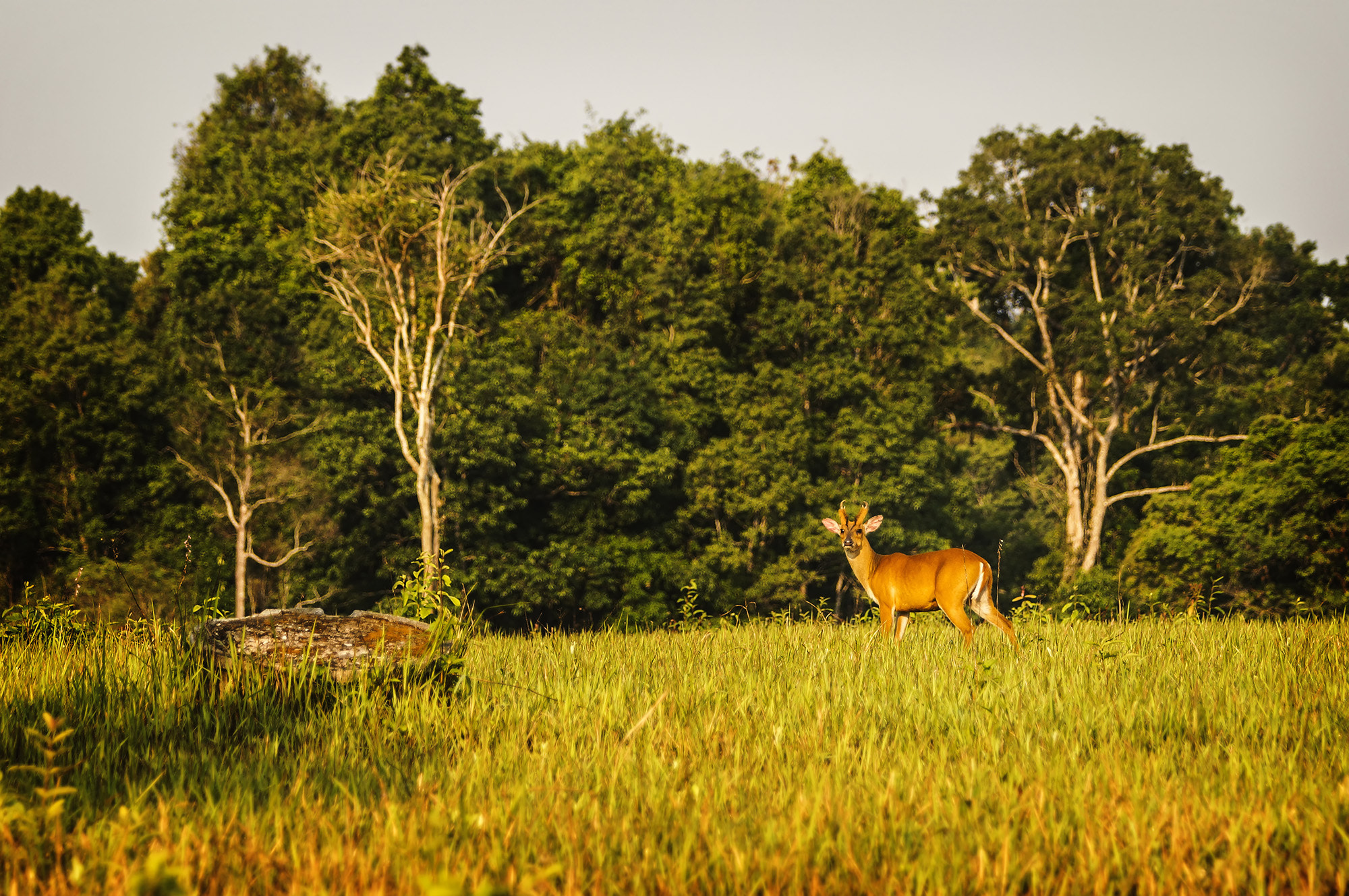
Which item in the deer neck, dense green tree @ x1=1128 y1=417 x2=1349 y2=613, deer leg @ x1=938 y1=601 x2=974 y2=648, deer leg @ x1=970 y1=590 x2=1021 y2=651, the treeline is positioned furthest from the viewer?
the treeline

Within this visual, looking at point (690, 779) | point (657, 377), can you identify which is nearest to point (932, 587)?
point (690, 779)

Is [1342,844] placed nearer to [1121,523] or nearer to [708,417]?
[708,417]

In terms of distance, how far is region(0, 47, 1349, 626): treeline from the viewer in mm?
28812

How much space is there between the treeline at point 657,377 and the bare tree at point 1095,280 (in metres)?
0.15

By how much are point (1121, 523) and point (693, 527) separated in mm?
17485

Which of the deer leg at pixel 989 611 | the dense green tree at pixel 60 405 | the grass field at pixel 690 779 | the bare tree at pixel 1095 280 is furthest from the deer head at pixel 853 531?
the dense green tree at pixel 60 405

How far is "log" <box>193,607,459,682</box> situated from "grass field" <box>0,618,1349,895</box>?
21 centimetres

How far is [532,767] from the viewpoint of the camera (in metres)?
3.83

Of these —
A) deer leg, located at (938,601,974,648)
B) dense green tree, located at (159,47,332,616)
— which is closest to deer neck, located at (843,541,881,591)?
deer leg, located at (938,601,974,648)

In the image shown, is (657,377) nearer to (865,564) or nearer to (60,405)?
(60,405)

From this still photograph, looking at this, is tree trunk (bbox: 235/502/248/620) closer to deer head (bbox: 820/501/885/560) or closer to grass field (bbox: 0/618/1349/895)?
grass field (bbox: 0/618/1349/895)

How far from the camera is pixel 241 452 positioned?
3322 centimetres

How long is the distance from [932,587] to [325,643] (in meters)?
5.21

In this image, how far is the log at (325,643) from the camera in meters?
5.17
